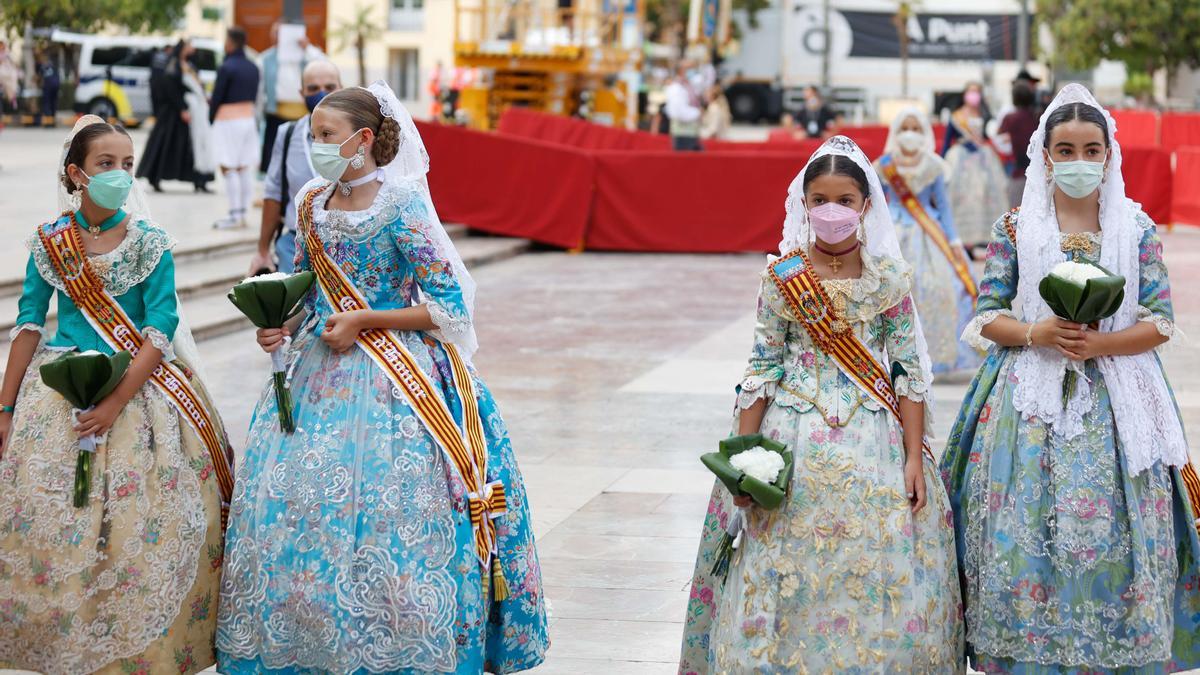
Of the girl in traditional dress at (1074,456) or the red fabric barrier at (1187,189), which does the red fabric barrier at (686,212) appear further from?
the girl in traditional dress at (1074,456)

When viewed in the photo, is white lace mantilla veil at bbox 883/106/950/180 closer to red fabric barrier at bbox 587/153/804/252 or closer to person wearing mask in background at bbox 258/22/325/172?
person wearing mask in background at bbox 258/22/325/172

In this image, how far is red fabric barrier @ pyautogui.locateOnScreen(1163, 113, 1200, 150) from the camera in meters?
28.0

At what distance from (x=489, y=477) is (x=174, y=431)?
79cm

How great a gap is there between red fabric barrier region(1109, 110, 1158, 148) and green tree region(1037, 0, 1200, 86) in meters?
9.21

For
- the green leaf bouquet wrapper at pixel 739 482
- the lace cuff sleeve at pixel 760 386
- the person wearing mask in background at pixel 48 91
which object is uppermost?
the person wearing mask in background at pixel 48 91

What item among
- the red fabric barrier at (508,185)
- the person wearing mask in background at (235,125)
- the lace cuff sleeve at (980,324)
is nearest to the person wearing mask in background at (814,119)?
the red fabric barrier at (508,185)

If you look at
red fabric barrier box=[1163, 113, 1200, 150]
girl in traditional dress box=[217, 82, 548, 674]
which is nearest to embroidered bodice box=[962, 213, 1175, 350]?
girl in traditional dress box=[217, 82, 548, 674]

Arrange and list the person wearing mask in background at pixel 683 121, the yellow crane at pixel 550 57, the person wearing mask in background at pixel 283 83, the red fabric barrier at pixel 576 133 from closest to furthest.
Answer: the person wearing mask in background at pixel 283 83 → the person wearing mask in background at pixel 683 121 → the red fabric barrier at pixel 576 133 → the yellow crane at pixel 550 57

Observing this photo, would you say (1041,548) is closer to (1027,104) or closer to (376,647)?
(376,647)

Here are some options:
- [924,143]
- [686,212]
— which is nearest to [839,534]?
[924,143]

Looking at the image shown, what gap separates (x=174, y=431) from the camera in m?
4.30

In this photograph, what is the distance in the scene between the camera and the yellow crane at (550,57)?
94.0ft

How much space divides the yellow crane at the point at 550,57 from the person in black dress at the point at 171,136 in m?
10.4

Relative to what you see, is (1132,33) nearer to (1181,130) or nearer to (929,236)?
(1181,130)
